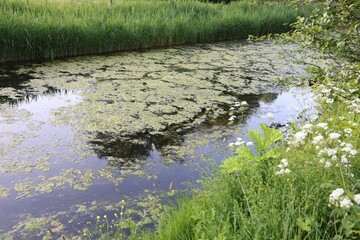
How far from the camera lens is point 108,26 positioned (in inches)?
228

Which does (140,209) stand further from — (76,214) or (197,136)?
(197,136)

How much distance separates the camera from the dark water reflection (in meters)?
2.27

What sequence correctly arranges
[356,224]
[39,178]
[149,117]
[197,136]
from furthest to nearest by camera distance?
[149,117] → [197,136] → [39,178] → [356,224]

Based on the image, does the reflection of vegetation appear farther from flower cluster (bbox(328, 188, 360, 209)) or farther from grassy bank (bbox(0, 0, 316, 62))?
flower cluster (bbox(328, 188, 360, 209))

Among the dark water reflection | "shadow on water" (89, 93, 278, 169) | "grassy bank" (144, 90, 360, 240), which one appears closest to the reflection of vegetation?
the dark water reflection

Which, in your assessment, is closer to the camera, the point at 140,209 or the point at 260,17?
the point at 140,209

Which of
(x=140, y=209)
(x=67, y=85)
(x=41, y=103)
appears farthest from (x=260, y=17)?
(x=140, y=209)

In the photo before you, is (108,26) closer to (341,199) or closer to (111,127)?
(111,127)

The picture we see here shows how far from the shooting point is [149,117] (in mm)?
3607

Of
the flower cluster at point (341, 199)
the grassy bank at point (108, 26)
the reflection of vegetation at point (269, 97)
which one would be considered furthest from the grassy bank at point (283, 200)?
the grassy bank at point (108, 26)

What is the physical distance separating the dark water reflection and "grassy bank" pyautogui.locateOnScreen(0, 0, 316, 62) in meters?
0.30

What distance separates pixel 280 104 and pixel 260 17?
15.8 ft

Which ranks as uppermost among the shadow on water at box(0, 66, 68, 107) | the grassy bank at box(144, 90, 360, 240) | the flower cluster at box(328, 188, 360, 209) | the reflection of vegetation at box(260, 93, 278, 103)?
the flower cluster at box(328, 188, 360, 209)

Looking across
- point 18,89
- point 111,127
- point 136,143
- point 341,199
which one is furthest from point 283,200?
point 18,89
